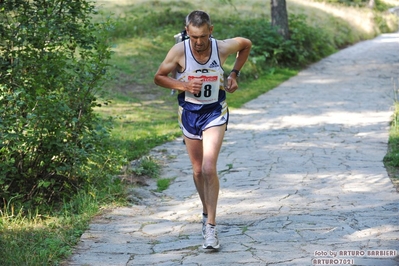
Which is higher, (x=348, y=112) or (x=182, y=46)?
(x=182, y=46)

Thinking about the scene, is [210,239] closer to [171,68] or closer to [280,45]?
[171,68]

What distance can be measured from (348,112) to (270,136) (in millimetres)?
2829

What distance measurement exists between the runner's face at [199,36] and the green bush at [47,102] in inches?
79.9

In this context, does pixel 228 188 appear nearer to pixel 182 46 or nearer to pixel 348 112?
pixel 182 46

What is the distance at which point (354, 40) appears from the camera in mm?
28281

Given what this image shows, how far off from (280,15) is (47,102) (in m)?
13.7

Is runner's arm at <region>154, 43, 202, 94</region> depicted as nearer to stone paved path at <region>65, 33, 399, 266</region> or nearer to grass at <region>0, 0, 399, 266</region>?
stone paved path at <region>65, 33, 399, 266</region>

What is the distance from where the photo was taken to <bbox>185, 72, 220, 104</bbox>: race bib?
219 inches

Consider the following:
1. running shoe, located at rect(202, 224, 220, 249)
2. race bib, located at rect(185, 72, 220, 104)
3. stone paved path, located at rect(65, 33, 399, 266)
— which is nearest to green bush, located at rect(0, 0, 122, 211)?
stone paved path, located at rect(65, 33, 399, 266)

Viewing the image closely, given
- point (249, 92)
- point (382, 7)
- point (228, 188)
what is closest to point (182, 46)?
point (228, 188)

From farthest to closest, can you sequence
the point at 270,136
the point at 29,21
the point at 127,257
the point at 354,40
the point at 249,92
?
1. the point at 354,40
2. the point at 249,92
3. the point at 270,136
4. the point at 29,21
5. the point at 127,257

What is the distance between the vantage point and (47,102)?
6.85m

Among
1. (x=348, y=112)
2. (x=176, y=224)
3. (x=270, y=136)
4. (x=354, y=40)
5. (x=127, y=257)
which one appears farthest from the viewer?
(x=354, y=40)

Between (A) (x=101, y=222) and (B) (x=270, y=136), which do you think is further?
(B) (x=270, y=136)
